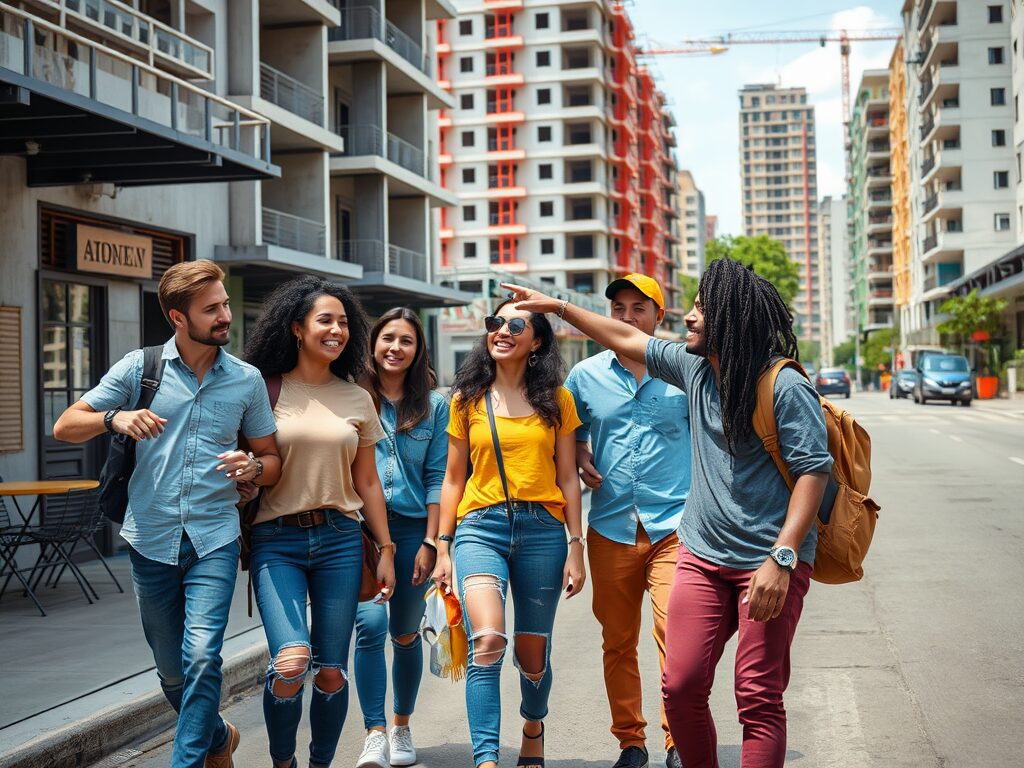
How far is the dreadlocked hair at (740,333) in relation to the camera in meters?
3.66

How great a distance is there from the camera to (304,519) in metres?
4.34

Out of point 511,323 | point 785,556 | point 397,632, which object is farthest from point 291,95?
point 785,556

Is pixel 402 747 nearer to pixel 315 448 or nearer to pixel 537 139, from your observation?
pixel 315 448

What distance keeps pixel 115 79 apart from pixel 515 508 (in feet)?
34.7

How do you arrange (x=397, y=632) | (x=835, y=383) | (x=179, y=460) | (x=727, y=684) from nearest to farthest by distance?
(x=179, y=460) → (x=397, y=632) → (x=727, y=684) → (x=835, y=383)

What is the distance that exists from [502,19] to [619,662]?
79.4 metres

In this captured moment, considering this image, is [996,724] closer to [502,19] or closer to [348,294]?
[348,294]

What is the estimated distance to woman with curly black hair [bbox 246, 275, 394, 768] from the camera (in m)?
4.25

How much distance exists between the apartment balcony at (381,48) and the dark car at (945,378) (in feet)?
83.0

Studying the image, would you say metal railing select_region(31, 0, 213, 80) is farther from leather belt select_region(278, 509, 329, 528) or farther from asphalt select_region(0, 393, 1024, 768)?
leather belt select_region(278, 509, 329, 528)

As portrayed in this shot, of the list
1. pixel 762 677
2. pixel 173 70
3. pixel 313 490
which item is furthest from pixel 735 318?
pixel 173 70

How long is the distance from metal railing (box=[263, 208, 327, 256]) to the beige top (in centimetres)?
1769

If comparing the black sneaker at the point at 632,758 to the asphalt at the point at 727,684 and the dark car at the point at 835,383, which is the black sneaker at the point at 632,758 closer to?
the asphalt at the point at 727,684

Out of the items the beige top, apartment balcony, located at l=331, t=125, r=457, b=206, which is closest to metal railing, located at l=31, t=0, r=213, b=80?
the beige top
